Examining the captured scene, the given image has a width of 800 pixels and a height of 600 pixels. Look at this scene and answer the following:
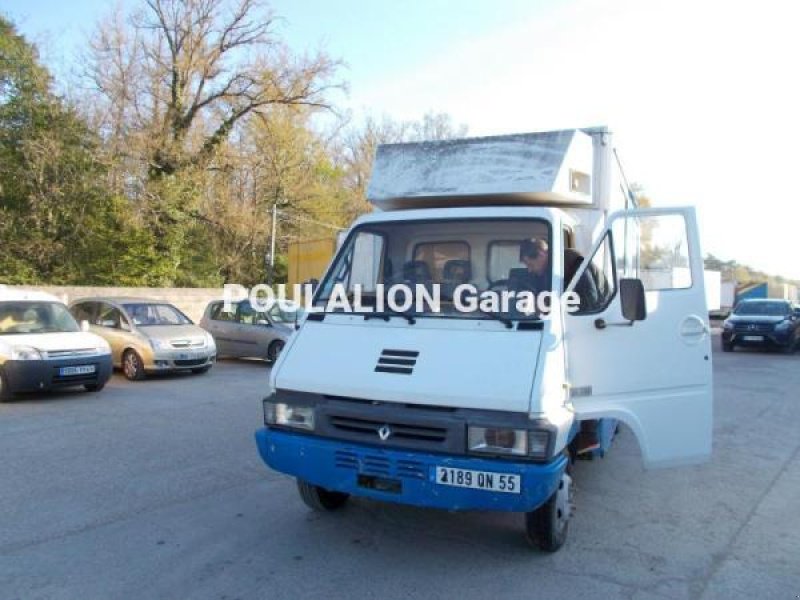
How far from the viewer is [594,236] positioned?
5.46m

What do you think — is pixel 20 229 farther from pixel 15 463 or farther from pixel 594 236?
pixel 594 236

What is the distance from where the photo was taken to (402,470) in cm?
394

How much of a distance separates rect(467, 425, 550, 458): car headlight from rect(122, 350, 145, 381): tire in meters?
9.75

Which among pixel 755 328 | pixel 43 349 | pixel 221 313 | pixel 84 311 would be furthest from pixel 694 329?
pixel 755 328

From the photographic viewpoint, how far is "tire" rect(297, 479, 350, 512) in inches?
193

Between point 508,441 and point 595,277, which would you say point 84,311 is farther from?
point 508,441

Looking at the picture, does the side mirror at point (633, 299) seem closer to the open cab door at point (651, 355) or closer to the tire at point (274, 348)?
the open cab door at point (651, 355)

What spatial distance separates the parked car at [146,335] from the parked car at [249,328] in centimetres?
177

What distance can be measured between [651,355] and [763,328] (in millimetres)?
16924

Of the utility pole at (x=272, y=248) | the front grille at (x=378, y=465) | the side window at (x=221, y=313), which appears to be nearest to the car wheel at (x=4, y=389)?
the side window at (x=221, y=313)

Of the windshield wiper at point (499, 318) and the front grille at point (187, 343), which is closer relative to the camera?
the windshield wiper at point (499, 318)

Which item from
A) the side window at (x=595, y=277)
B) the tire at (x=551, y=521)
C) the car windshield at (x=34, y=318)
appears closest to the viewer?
the tire at (x=551, y=521)

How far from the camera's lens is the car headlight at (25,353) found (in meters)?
9.45

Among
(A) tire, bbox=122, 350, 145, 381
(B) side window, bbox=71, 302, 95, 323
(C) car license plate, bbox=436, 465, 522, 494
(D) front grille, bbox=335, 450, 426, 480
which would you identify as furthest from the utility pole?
(C) car license plate, bbox=436, 465, 522, 494
